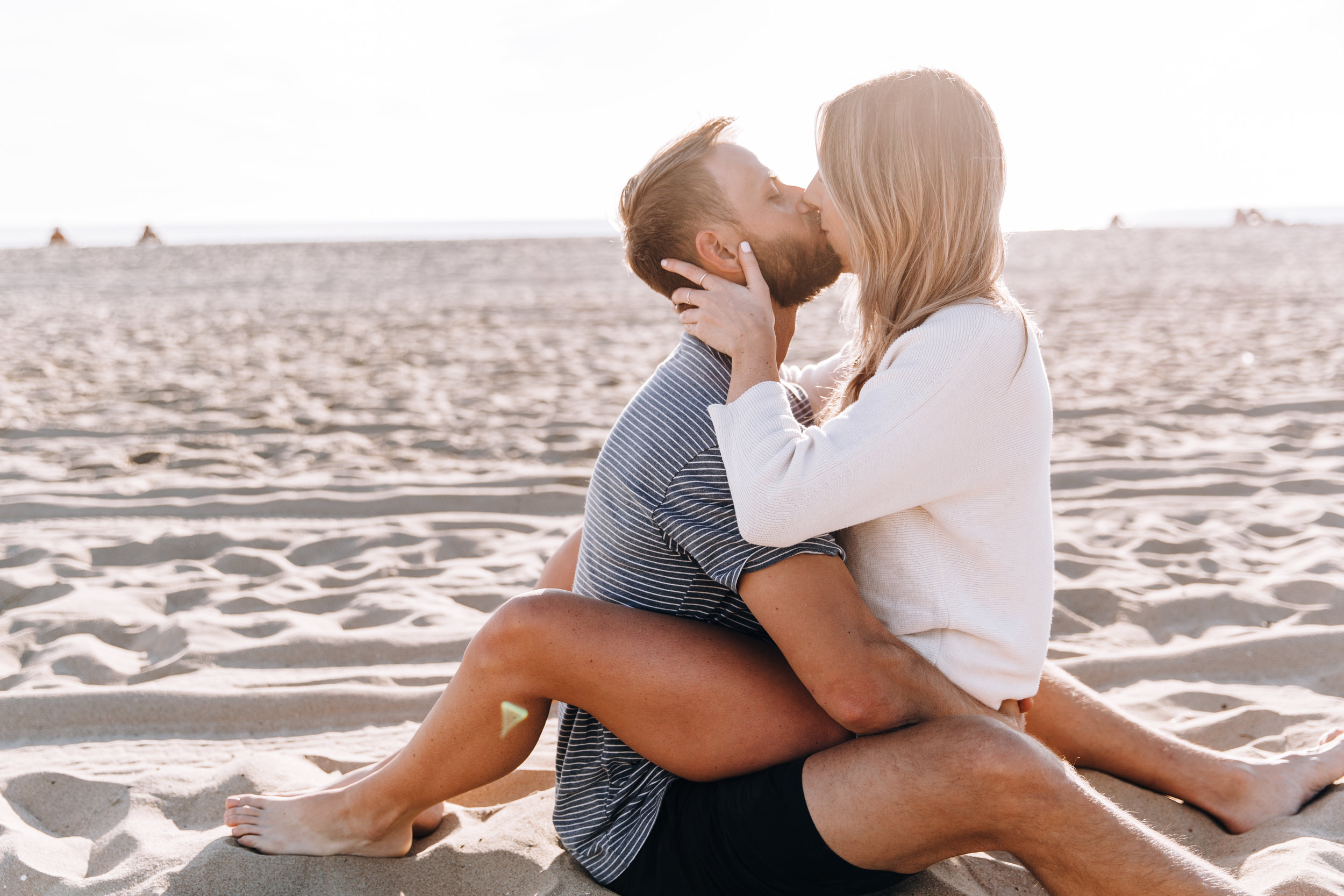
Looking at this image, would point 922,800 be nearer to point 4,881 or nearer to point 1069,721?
point 1069,721

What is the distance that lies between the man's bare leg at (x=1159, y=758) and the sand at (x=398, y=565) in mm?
58

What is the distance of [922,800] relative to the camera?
1.73 m

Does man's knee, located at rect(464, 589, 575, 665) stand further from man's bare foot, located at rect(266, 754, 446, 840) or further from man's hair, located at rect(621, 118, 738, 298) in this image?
man's hair, located at rect(621, 118, 738, 298)

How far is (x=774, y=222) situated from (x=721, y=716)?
114cm

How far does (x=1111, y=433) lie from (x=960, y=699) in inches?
166

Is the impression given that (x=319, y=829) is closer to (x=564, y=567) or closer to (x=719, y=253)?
(x=564, y=567)

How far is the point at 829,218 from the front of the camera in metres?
2.24

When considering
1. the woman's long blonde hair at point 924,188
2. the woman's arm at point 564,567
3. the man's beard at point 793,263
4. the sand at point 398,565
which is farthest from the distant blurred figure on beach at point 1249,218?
the woman's arm at point 564,567

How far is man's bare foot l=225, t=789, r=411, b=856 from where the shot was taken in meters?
2.19

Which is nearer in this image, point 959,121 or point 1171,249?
point 959,121

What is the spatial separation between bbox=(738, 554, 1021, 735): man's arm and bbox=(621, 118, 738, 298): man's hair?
0.89m

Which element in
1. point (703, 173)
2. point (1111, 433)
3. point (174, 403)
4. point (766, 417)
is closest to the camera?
point (766, 417)

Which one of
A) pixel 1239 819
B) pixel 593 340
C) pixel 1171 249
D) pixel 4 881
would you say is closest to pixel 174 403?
pixel 593 340

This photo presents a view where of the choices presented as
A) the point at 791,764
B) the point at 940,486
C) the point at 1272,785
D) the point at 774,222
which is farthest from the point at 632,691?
the point at 1272,785
